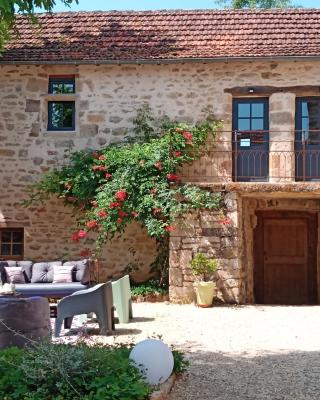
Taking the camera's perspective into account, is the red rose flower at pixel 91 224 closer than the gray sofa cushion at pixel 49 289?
No

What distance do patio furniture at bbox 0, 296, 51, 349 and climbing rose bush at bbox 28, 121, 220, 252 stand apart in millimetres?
4779

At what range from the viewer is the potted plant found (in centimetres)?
1049

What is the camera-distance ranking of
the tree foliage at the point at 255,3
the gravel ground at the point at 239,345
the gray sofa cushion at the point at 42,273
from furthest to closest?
the tree foliage at the point at 255,3, the gray sofa cushion at the point at 42,273, the gravel ground at the point at 239,345

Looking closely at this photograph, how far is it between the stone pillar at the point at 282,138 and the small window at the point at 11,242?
523 cm

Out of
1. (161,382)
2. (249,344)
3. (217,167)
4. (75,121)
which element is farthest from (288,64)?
(161,382)

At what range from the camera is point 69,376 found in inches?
163

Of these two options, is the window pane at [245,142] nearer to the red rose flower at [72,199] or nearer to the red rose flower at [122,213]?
the red rose flower at [122,213]

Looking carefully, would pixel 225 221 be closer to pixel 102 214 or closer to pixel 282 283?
pixel 102 214

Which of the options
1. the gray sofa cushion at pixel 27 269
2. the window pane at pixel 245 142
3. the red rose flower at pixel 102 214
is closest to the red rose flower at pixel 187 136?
the window pane at pixel 245 142

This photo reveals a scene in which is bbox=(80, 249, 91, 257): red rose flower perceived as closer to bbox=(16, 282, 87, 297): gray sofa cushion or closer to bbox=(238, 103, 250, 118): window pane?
bbox=(16, 282, 87, 297): gray sofa cushion

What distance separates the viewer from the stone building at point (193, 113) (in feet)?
40.3

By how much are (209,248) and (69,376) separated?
6.94 m

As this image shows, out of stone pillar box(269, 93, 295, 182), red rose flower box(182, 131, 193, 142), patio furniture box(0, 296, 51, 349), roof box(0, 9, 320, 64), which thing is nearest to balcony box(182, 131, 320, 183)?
stone pillar box(269, 93, 295, 182)

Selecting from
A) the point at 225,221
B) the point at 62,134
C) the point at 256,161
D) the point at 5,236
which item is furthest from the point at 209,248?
the point at 5,236
